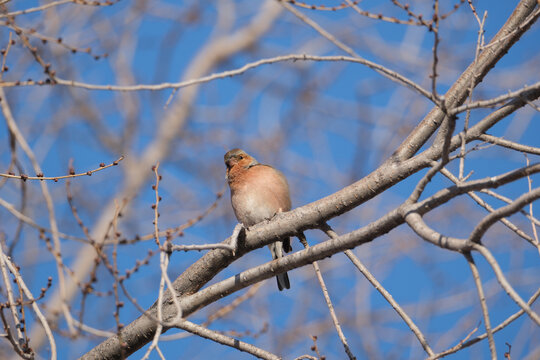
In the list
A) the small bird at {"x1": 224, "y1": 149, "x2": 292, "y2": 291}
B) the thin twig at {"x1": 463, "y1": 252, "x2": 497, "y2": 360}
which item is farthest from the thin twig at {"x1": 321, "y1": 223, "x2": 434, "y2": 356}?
the small bird at {"x1": 224, "y1": 149, "x2": 292, "y2": 291}

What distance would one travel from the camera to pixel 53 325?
3.57 m

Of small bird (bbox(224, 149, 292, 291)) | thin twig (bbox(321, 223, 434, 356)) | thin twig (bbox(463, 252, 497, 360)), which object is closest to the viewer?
thin twig (bbox(463, 252, 497, 360))

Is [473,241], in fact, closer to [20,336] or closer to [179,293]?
[179,293]

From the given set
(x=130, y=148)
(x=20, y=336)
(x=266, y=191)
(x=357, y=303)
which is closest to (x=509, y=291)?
(x=20, y=336)

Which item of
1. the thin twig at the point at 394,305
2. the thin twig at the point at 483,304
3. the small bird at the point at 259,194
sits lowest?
the thin twig at the point at 483,304

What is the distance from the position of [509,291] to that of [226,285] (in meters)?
1.53

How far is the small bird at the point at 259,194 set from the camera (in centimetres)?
479

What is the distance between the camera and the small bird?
4785mm

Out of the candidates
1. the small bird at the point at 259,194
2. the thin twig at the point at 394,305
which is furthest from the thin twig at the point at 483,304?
the small bird at the point at 259,194

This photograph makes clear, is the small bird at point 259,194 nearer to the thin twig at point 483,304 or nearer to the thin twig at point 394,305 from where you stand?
the thin twig at point 394,305

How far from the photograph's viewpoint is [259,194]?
482cm

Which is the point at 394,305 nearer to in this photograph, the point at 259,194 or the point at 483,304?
the point at 483,304

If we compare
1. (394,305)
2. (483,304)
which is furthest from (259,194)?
(483,304)

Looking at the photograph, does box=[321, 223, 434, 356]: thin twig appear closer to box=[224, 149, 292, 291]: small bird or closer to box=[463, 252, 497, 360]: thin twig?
box=[463, 252, 497, 360]: thin twig
